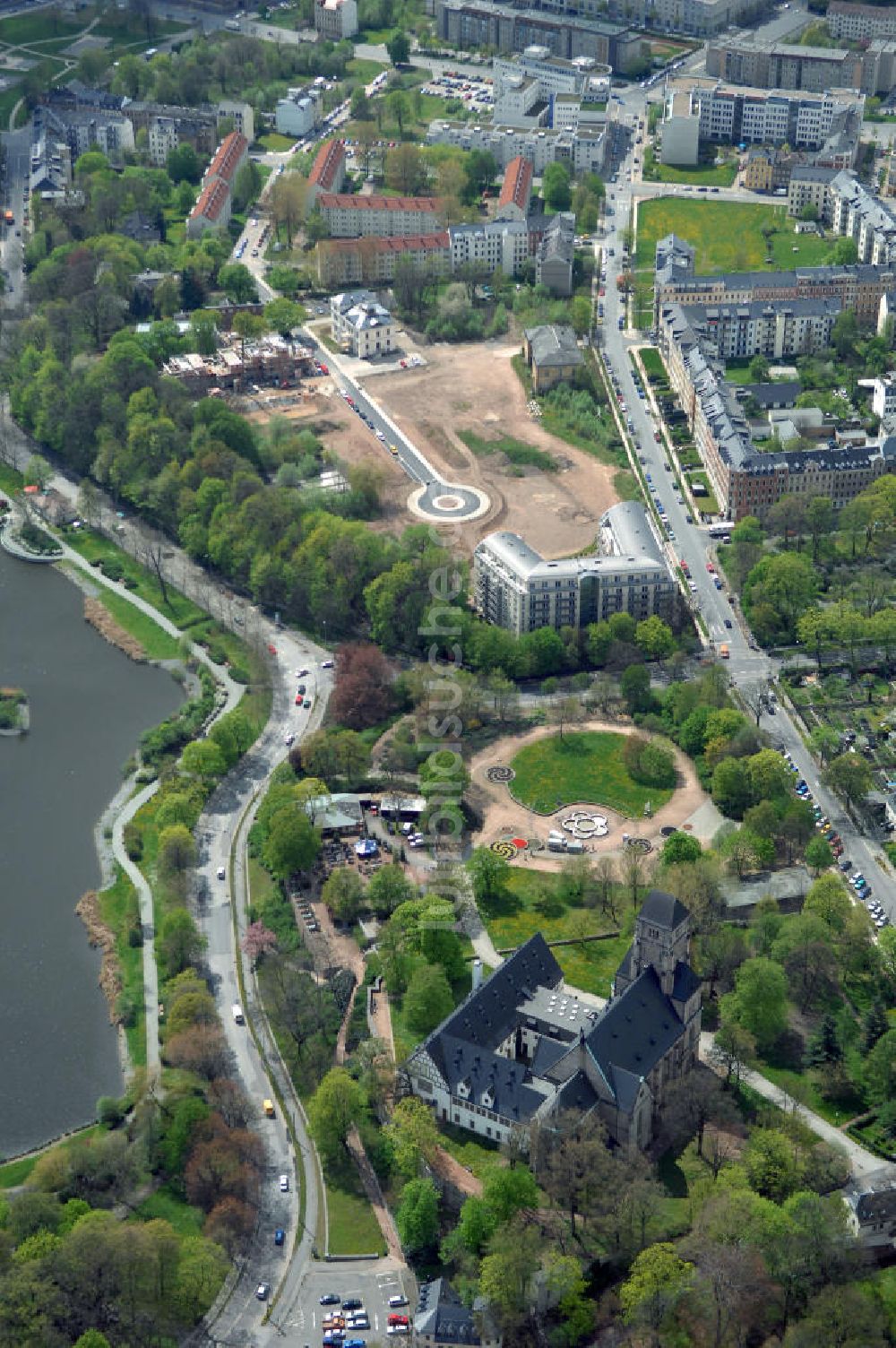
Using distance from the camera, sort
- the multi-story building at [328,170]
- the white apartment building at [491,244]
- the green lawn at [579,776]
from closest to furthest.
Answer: the green lawn at [579,776] → the white apartment building at [491,244] → the multi-story building at [328,170]

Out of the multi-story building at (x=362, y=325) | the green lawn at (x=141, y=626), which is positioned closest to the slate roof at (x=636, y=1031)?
the green lawn at (x=141, y=626)

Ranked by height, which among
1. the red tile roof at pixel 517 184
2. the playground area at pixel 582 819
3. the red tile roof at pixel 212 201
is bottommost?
the playground area at pixel 582 819

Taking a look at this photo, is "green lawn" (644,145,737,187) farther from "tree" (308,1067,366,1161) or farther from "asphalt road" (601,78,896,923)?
"tree" (308,1067,366,1161)

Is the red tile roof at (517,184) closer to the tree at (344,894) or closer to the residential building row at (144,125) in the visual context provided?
the residential building row at (144,125)

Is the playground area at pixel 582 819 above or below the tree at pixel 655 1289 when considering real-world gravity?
below

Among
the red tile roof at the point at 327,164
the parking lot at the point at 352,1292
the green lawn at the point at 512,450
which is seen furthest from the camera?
the red tile roof at the point at 327,164

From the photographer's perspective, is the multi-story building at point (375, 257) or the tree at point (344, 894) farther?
the multi-story building at point (375, 257)

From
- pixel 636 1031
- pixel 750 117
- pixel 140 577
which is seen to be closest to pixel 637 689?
pixel 636 1031
